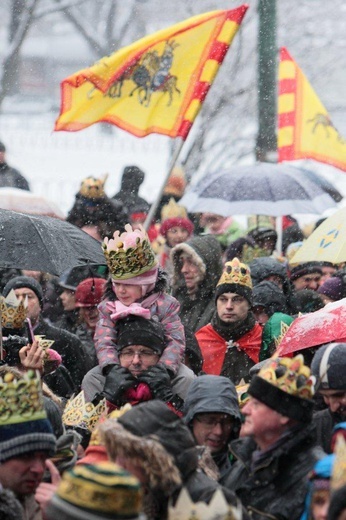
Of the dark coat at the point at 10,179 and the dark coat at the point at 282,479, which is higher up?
the dark coat at the point at 282,479

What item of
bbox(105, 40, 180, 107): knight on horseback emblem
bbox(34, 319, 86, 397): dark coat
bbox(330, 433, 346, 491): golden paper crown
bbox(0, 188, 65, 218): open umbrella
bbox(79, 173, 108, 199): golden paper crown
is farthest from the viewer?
bbox(79, 173, 108, 199): golden paper crown

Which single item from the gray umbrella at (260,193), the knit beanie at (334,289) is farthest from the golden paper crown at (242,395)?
the gray umbrella at (260,193)

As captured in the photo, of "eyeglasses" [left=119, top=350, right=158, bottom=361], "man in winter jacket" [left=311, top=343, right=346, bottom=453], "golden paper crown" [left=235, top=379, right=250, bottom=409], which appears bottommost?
"golden paper crown" [left=235, top=379, right=250, bottom=409]

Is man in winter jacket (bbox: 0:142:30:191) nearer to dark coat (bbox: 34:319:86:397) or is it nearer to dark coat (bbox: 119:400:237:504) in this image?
dark coat (bbox: 34:319:86:397)

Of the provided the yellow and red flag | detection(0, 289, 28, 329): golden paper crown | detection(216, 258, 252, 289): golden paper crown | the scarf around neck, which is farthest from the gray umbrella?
detection(0, 289, 28, 329): golden paper crown

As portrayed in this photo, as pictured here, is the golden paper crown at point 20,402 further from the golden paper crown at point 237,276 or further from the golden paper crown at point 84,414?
the golden paper crown at point 237,276

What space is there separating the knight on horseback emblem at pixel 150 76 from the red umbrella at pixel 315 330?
3.19 meters

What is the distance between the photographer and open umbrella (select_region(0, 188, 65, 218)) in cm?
991

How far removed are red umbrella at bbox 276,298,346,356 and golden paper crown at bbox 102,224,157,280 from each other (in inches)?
30.9

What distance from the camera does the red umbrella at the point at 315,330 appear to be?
291 inches

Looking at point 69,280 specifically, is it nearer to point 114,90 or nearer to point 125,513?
point 114,90

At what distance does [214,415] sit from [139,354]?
94cm

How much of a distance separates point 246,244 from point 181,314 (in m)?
1.91

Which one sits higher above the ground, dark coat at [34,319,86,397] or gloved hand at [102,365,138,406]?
gloved hand at [102,365,138,406]
